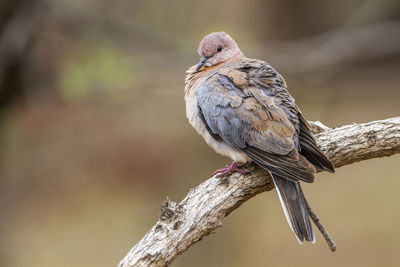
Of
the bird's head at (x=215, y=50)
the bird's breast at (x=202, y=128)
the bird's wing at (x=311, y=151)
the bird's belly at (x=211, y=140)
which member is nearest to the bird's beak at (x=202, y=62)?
the bird's head at (x=215, y=50)

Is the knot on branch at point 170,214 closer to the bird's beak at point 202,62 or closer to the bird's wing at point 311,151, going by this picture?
the bird's wing at point 311,151

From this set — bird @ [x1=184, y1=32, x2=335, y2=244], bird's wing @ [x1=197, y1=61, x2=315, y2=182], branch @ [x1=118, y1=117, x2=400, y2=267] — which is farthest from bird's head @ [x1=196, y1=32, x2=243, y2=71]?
branch @ [x1=118, y1=117, x2=400, y2=267]

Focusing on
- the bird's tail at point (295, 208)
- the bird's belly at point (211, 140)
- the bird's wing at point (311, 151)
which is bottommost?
the bird's tail at point (295, 208)

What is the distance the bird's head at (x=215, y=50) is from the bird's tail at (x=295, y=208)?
1462 mm

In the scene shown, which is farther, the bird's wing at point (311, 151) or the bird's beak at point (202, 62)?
the bird's beak at point (202, 62)

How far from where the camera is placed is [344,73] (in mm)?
9266

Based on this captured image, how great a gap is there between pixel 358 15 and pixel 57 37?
5248 millimetres

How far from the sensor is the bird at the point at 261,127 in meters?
3.89

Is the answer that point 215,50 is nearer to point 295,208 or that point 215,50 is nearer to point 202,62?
point 202,62

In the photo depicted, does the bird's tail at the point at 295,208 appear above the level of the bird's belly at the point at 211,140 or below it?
below

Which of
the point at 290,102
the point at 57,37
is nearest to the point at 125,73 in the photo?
the point at 57,37

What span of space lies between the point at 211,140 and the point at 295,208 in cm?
95

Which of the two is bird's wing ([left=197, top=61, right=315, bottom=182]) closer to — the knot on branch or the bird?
the bird

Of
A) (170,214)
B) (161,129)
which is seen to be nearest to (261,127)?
(170,214)
